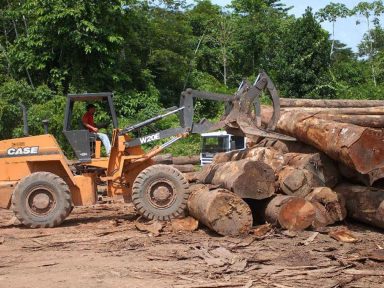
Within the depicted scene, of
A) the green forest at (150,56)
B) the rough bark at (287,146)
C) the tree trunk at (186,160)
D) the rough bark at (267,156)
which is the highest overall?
the green forest at (150,56)

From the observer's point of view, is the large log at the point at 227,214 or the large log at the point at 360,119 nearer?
the large log at the point at 227,214

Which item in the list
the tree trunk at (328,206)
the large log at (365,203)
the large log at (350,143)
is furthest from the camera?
the tree trunk at (328,206)

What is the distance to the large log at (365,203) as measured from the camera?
964cm

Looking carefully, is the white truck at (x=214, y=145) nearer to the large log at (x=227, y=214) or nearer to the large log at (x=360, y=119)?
the large log at (x=360, y=119)

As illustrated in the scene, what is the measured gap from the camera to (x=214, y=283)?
689 centimetres

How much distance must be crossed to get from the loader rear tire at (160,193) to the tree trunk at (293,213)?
214 centimetres

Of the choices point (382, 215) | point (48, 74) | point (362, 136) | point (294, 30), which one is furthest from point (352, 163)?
point (294, 30)

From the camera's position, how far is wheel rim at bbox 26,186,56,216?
1141 cm

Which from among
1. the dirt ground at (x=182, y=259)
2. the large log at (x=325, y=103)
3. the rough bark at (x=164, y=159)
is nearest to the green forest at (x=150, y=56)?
the rough bark at (x=164, y=159)

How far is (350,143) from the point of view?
9.13 metres

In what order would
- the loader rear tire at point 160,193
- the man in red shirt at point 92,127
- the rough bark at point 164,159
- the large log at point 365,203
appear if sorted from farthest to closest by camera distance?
the rough bark at point 164,159
the man in red shirt at point 92,127
the loader rear tire at point 160,193
the large log at point 365,203

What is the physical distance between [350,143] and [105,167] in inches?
199

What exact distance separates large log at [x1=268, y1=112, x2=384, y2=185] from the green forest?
1161cm

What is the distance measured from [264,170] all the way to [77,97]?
415cm
